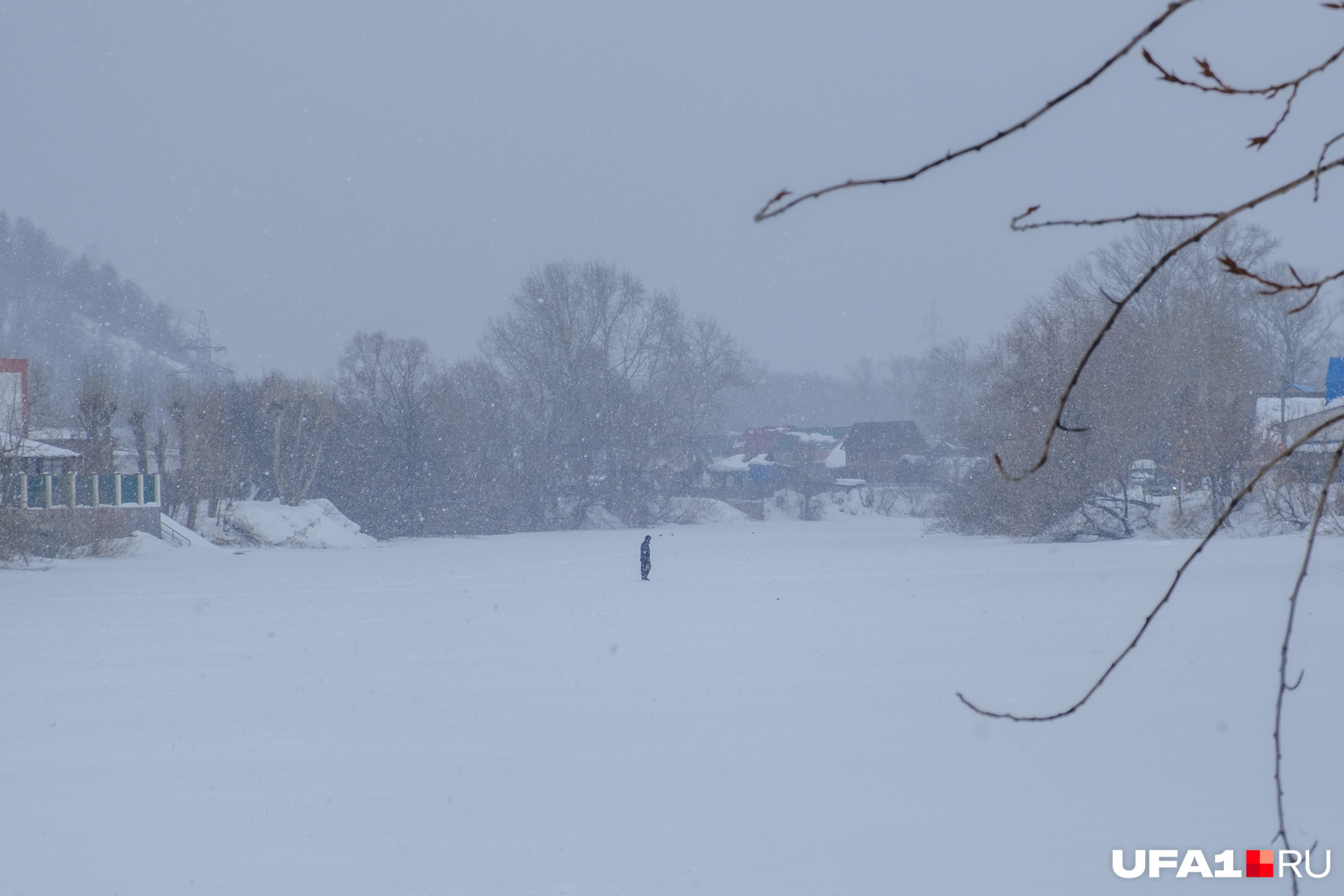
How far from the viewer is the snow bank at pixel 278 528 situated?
39.1m

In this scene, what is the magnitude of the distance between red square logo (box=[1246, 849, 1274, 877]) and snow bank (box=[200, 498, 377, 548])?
3643 cm

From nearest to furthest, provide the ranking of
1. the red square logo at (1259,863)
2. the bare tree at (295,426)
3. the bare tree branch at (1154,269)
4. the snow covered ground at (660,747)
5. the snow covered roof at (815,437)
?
the bare tree branch at (1154,269) → the red square logo at (1259,863) → the snow covered ground at (660,747) → the bare tree at (295,426) → the snow covered roof at (815,437)

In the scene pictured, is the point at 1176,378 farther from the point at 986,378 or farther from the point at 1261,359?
the point at 1261,359

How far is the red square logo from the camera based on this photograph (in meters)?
5.15

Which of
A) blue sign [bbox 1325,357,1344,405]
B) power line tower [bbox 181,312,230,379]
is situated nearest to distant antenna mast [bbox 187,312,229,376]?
power line tower [bbox 181,312,230,379]

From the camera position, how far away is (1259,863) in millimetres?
5195

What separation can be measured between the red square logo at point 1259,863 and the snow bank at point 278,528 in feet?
120

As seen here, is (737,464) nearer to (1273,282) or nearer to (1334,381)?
(1334,381)

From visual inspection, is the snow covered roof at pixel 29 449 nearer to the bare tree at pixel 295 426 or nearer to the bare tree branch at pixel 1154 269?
the bare tree at pixel 295 426

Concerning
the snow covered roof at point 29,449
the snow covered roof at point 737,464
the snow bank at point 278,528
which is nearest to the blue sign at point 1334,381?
the snow covered roof at point 29,449

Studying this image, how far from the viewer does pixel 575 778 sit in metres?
6.85

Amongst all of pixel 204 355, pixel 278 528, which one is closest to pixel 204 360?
pixel 204 355

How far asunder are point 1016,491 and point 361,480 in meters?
26.0

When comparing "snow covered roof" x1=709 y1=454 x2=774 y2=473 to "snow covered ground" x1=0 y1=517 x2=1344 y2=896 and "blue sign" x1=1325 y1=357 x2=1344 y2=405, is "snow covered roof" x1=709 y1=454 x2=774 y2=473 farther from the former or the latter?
"snow covered ground" x1=0 y1=517 x2=1344 y2=896
